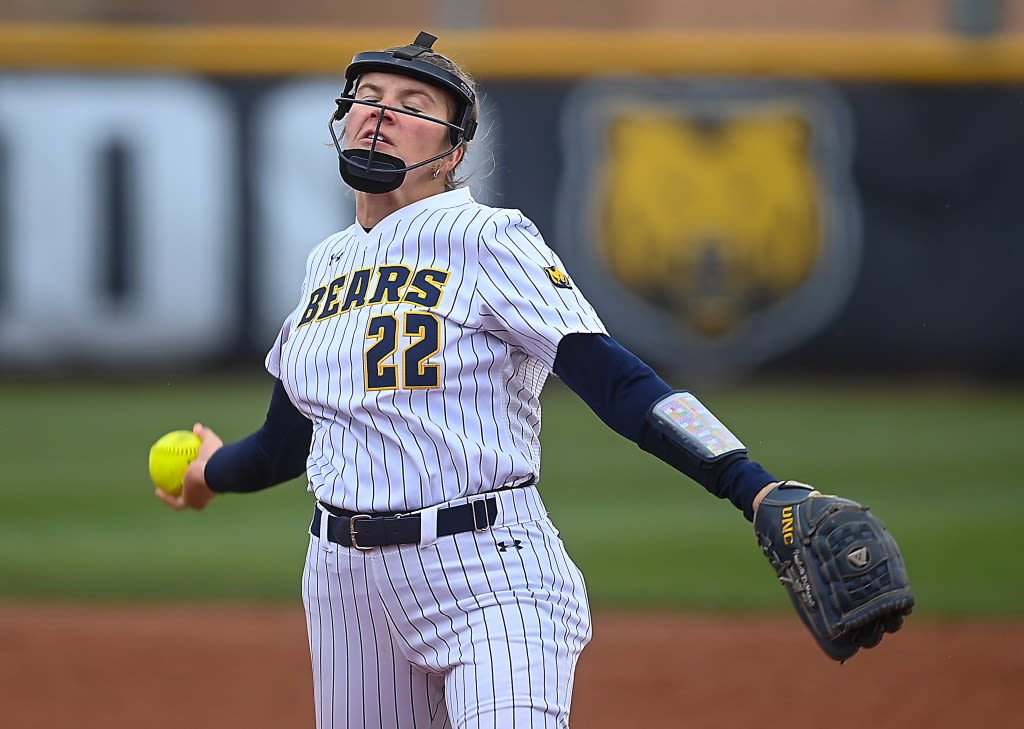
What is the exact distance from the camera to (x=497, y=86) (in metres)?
12.3

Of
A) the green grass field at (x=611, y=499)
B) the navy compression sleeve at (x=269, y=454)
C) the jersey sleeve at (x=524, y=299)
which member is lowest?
the green grass field at (x=611, y=499)

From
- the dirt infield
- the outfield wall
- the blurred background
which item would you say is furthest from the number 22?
the outfield wall

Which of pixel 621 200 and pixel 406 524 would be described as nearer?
pixel 406 524

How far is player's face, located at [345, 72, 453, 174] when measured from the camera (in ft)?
8.70

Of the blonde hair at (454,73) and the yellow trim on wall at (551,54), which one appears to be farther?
the yellow trim on wall at (551,54)

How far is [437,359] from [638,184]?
9.77 meters

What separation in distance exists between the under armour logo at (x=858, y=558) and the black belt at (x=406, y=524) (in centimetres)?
62

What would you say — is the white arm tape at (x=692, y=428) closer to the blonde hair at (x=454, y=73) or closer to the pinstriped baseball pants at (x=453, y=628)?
the pinstriped baseball pants at (x=453, y=628)

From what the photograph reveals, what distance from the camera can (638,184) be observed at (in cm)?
1209

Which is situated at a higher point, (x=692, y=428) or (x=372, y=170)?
(x=372, y=170)

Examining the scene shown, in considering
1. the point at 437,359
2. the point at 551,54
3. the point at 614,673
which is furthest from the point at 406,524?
the point at 551,54

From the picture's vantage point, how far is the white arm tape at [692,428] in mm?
2338

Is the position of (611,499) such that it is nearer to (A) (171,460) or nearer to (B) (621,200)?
(B) (621,200)

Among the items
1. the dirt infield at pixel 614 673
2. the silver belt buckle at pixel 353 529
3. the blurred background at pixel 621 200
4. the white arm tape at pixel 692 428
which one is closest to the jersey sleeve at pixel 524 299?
the white arm tape at pixel 692 428
